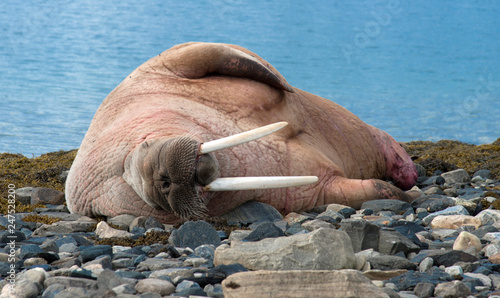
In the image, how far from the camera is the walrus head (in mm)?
4695

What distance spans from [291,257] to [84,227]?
2.52 m

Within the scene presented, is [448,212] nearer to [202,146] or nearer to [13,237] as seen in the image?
[202,146]

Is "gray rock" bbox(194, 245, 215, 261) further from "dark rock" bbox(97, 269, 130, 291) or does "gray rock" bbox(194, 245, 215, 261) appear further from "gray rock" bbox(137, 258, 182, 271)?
"dark rock" bbox(97, 269, 130, 291)

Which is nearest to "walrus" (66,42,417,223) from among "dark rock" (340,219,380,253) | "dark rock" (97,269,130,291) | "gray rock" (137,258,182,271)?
"dark rock" (340,219,380,253)

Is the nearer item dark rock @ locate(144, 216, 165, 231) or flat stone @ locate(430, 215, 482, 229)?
flat stone @ locate(430, 215, 482, 229)

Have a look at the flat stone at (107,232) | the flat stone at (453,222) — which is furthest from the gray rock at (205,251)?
the flat stone at (453,222)

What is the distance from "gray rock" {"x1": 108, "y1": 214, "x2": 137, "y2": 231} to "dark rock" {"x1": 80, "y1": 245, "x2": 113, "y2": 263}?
118cm

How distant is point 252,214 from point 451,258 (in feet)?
7.54

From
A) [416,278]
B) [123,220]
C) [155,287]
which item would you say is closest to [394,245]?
[416,278]

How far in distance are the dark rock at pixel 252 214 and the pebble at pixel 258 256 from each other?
0.06ft

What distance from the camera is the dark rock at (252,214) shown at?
5699 millimetres

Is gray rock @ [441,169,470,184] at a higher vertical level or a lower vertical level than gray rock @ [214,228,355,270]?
higher

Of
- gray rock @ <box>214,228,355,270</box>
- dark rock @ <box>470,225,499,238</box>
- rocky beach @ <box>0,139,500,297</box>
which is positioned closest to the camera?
rocky beach @ <box>0,139,500,297</box>

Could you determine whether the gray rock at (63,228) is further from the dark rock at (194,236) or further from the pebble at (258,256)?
the dark rock at (194,236)
